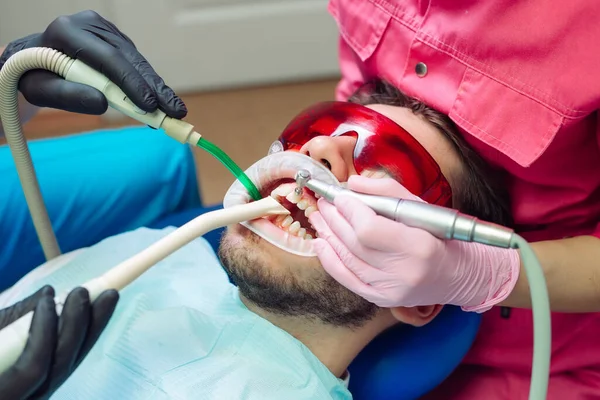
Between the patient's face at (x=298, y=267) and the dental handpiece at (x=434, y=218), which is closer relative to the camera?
the dental handpiece at (x=434, y=218)

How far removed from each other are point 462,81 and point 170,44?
1928mm

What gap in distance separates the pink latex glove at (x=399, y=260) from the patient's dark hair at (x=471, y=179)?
193mm

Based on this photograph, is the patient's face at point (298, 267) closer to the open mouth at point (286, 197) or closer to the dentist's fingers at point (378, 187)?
the open mouth at point (286, 197)

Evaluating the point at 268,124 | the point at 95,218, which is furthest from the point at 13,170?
the point at 268,124

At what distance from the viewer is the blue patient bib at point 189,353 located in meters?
1.03

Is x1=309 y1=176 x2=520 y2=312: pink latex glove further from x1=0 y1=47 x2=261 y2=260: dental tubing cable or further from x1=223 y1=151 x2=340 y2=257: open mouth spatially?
x1=0 y1=47 x2=261 y2=260: dental tubing cable

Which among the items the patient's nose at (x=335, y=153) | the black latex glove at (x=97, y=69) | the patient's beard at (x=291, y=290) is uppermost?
the black latex glove at (x=97, y=69)

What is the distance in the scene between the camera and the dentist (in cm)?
74

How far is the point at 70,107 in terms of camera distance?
1.04m

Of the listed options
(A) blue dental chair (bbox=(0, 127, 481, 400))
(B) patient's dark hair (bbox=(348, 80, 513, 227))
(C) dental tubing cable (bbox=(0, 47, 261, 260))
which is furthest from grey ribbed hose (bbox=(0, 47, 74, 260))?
(B) patient's dark hair (bbox=(348, 80, 513, 227))

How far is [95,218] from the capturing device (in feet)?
4.72

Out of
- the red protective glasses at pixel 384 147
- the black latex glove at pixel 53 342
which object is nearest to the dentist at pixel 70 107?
the black latex glove at pixel 53 342

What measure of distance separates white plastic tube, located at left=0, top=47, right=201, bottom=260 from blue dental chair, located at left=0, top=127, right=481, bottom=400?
215mm

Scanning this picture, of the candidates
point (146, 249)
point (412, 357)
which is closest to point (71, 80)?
point (146, 249)
